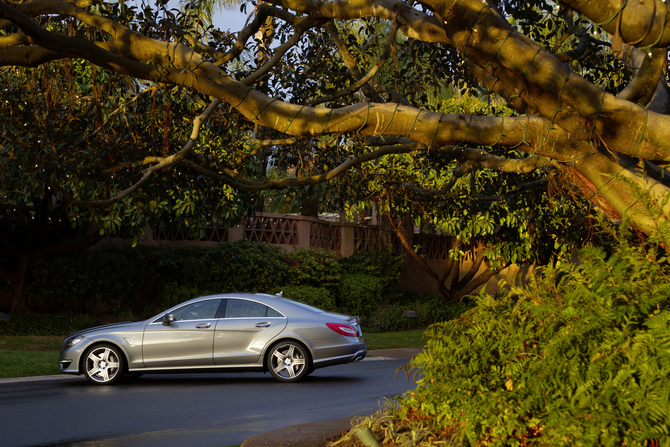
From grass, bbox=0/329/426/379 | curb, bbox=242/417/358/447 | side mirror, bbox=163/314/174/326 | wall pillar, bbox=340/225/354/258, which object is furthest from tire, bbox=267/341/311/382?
wall pillar, bbox=340/225/354/258

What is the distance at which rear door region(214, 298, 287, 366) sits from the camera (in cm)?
1184

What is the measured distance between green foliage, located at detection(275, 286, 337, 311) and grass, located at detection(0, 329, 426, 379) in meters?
1.58

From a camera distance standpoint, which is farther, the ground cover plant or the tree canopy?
the tree canopy

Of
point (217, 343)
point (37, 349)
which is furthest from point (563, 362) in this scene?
point (37, 349)

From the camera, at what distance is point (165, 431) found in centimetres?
787

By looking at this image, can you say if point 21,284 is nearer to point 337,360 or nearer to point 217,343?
point 217,343

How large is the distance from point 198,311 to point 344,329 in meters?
2.55

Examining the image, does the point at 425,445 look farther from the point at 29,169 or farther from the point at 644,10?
the point at 29,169

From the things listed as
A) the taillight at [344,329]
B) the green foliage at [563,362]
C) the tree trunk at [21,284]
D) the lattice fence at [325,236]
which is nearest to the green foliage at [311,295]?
the lattice fence at [325,236]

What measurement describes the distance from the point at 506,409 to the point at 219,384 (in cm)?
804

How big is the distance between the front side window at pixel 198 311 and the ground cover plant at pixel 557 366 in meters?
6.82

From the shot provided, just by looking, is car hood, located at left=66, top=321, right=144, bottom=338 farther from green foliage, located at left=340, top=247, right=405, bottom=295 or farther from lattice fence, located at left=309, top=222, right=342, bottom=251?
lattice fence, located at left=309, top=222, right=342, bottom=251

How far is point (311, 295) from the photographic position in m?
21.6

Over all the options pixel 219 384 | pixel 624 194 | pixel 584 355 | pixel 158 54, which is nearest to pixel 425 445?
pixel 584 355
